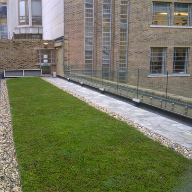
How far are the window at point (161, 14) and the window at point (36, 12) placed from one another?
1524cm

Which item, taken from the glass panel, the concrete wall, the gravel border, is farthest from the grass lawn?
the glass panel

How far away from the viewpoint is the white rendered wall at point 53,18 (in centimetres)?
2046

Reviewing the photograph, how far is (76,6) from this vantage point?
19406mm

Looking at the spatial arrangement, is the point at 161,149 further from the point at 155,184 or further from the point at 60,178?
the point at 60,178

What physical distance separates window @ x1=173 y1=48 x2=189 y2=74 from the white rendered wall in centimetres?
885

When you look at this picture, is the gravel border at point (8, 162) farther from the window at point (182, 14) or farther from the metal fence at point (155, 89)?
the window at point (182, 14)

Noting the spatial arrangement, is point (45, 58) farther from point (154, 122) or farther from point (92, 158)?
point (92, 158)

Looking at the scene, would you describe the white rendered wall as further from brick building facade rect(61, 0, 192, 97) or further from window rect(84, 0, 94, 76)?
window rect(84, 0, 94, 76)

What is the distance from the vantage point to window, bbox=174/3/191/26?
1958cm

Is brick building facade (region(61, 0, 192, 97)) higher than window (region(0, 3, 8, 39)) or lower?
lower

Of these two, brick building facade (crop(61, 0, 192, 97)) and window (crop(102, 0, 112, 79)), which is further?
window (crop(102, 0, 112, 79))

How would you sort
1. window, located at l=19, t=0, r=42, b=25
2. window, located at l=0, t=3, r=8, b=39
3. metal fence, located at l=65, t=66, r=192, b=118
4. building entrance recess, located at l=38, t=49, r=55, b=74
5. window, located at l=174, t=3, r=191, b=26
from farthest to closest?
window, located at l=0, t=3, r=8, b=39 < window, located at l=19, t=0, r=42, b=25 < building entrance recess, located at l=38, t=49, r=55, b=74 < window, located at l=174, t=3, r=191, b=26 < metal fence, located at l=65, t=66, r=192, b=118

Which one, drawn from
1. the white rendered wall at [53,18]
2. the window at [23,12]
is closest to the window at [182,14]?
the white rendered wall at [53,18]

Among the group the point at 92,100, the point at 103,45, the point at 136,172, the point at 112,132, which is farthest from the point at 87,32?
Answer: the point at 136,172
